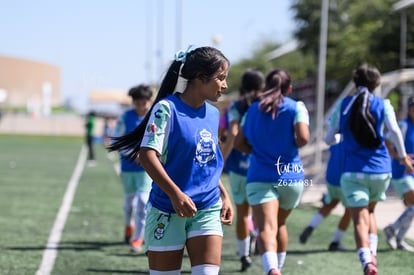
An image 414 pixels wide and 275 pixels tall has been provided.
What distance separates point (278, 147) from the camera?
673 cm

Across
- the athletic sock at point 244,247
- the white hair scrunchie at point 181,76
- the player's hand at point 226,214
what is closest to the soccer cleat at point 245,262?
the athletic sock at point 244,247

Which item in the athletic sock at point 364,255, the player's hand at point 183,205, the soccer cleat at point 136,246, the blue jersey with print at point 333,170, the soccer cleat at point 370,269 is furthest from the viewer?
the soccer cleat at point 136,246

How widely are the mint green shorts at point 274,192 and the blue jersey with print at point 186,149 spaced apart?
175 centimetres

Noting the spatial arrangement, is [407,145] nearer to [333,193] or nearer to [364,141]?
[333,193]

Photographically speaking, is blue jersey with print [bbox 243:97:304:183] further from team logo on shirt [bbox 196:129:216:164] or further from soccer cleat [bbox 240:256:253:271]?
team logo on shirt [bbox 196:129:216:164]

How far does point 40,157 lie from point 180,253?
83.7 ft

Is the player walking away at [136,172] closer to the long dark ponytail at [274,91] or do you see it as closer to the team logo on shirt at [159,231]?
the long dark ponytail at [274,91]

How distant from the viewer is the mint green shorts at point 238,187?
28.4ft

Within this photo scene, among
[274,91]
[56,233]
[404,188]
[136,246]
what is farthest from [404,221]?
[56,233]

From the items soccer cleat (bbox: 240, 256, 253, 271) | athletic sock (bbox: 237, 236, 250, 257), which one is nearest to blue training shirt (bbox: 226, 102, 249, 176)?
athletic sock (bbox: 237, 236, 250, 257)

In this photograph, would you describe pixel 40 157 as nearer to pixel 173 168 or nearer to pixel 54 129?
pixel 173 168

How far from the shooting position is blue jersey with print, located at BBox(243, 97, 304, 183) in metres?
6.72

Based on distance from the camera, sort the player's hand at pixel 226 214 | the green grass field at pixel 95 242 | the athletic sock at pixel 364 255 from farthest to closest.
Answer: the green grass field at pixel 95 242 < the athletic sock at pixel 364 255 < the player's hand at pixel 226 214

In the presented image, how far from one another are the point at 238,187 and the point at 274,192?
6.62ft
